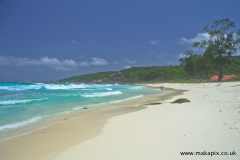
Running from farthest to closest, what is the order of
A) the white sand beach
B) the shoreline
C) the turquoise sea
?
the turquoise sea
the shoreline
the white sand beach

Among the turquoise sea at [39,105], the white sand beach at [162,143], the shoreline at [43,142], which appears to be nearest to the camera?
the white sand beach at [162,143]

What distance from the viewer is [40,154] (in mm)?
4867

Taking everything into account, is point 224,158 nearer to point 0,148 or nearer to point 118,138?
point 118,138

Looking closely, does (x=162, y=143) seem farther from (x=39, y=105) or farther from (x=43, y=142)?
(x=39, y=105)

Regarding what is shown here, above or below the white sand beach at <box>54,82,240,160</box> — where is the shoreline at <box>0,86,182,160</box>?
below

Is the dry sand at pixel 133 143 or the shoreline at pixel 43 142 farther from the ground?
the dry sand at pixel 133 143

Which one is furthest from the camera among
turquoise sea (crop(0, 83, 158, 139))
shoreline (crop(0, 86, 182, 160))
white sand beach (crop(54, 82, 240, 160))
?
turquoise sea (crop(0, 83, 158, 139))

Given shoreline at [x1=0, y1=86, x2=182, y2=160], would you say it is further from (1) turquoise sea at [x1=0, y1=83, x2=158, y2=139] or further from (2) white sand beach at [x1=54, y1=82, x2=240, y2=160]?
(1) turquoise sea at [x1=0, y1=83, x2=158, y2=139]

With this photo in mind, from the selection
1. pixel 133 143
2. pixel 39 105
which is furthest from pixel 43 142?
pixel 39 105

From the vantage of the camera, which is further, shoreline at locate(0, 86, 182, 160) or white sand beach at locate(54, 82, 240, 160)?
shoreline at locate(0, 86, 182, 160)

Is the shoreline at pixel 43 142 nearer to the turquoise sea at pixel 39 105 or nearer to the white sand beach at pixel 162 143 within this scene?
the white sand beach at pixel 162 143

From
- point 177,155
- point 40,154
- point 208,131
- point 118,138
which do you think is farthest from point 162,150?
point 40,154

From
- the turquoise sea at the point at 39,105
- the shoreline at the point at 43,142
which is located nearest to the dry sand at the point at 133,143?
the shoreline at the point at 43,142

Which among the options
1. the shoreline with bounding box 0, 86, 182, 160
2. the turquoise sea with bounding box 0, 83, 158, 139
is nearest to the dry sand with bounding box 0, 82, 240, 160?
the shoreline with bounding box 0, 86, 182, 160
